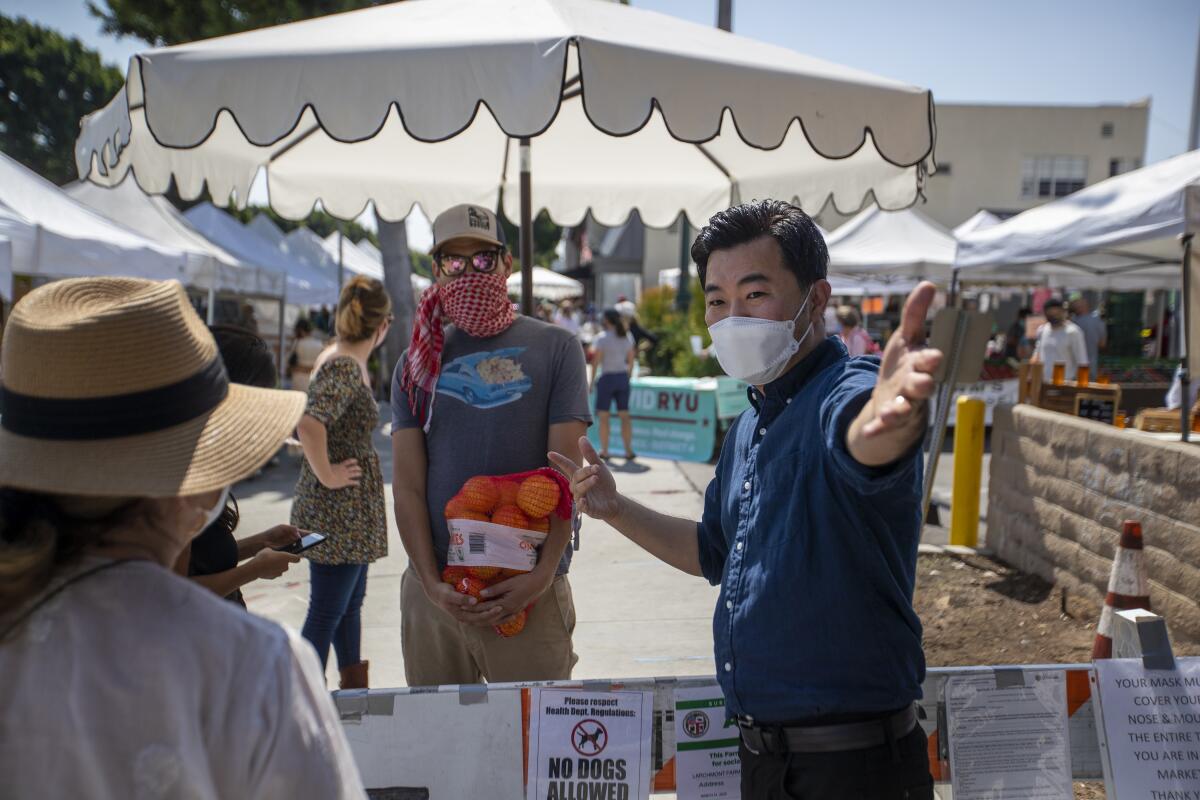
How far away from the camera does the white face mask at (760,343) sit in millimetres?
1808

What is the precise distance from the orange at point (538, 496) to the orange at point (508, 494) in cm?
1

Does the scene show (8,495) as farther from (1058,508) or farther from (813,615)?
(1058,508)

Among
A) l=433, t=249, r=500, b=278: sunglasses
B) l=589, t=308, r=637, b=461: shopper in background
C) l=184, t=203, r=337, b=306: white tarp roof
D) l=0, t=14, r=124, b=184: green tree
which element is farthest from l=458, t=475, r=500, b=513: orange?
l=0, t=14, r=124, b=184: green tree

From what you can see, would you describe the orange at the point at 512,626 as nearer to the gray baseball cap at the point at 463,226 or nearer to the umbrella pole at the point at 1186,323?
the gray baseball cap at the point at 463,226

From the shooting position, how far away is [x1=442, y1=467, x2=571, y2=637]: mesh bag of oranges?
97.9 inches

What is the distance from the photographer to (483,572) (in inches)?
→ 98.6

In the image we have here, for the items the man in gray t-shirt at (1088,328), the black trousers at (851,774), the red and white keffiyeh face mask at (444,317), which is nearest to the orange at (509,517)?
the red and white keffiyeh face mask at (444,317)

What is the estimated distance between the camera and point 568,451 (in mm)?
2699

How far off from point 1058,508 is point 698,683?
447cm

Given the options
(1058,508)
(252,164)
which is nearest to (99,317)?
(252,164)

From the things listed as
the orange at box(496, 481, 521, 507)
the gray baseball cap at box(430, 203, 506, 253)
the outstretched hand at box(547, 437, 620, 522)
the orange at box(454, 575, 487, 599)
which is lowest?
the orange at box(454, 575, 487, 599)

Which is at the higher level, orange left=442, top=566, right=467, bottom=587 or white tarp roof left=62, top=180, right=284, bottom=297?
white tarp roof left=62, top=180, right=284, bottom=297

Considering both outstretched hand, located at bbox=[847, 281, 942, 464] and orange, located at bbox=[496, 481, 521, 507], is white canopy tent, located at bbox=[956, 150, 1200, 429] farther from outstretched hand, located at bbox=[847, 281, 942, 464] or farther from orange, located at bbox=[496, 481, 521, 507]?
outstretched hand, located at bbox=[847, 281, 942, 464]

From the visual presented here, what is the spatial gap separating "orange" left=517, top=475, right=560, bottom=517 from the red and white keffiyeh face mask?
44cm
